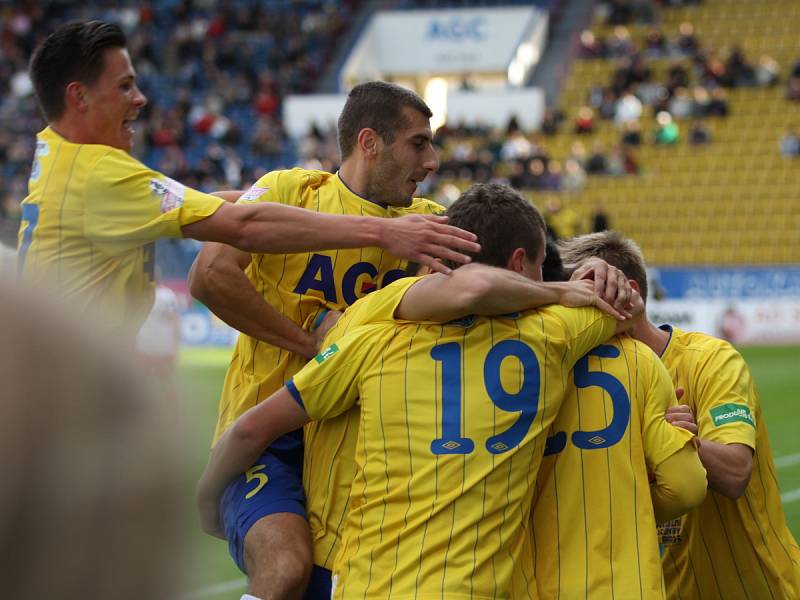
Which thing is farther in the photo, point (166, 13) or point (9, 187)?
point (166, 13)

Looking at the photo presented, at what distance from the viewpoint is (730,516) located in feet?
12.6

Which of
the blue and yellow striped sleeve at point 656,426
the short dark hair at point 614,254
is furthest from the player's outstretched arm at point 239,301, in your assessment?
the blue and yellow striped sleeve at point 656,426

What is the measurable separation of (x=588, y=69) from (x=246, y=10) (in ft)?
39.3

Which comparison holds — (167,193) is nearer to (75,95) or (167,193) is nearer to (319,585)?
(75,95)

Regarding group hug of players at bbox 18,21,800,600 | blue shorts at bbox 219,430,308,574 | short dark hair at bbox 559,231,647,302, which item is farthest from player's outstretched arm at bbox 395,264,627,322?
blue shorts at bbox 219,430,308,574

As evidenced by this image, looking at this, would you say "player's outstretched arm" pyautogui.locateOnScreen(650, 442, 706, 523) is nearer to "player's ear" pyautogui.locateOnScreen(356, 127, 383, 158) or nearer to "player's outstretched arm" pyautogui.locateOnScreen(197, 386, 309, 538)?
"player's outstretched arm" pyautogui.locateOnScreen(197, 386, 309, 538)

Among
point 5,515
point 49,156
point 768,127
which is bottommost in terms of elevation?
point 5,515

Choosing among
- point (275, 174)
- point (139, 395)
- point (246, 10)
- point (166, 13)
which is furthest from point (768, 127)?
point (139, 395)

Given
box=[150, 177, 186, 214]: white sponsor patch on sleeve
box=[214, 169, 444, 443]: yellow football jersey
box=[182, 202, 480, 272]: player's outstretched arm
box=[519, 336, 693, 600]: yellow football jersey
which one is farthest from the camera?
box=[214, 169, 444, 443]: yellow football jersey

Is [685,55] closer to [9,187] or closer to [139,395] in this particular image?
[9,187]

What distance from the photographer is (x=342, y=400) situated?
3.23 meters

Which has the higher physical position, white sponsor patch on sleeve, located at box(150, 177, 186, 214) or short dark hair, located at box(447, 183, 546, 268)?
white sponsor patch on sleeve, located at box(150, 177, 186, 214)

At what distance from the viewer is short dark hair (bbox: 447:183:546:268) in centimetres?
321

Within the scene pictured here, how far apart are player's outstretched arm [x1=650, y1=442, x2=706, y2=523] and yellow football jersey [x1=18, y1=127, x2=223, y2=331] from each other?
164 cm
